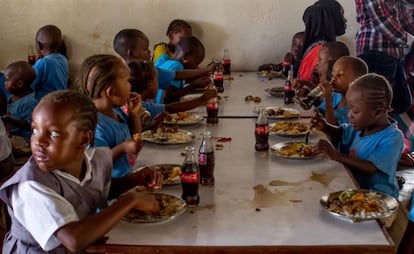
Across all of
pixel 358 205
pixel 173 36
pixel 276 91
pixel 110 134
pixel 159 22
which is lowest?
pixel 276 91

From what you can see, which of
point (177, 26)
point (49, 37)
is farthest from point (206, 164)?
point (49, 37)

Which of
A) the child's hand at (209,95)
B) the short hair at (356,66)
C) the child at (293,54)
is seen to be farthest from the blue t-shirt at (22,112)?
the short hair at (356,66)

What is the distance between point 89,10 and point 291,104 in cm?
268

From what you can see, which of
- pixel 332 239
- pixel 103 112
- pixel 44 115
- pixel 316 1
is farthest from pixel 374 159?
pixel 316 1

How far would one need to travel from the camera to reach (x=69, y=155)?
1.76 metres

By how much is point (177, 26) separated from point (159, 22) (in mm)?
369

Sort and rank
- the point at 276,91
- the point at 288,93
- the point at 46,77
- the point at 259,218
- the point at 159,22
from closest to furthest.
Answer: the point at 259,218 < the point at 288,93 < the point at 276,91 < the point at 46,77 < the point at 159,22

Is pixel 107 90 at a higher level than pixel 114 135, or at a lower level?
higher

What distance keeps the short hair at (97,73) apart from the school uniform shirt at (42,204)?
0.61 m

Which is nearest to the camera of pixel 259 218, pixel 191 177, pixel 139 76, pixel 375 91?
pixel 259 218

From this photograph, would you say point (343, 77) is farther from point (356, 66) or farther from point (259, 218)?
point (259, 218)

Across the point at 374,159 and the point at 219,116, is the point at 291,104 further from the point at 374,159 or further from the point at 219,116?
the point at 374,159

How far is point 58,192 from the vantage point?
1763mm

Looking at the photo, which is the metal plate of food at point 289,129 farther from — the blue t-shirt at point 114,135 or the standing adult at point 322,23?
the standing adult at point 322,23
